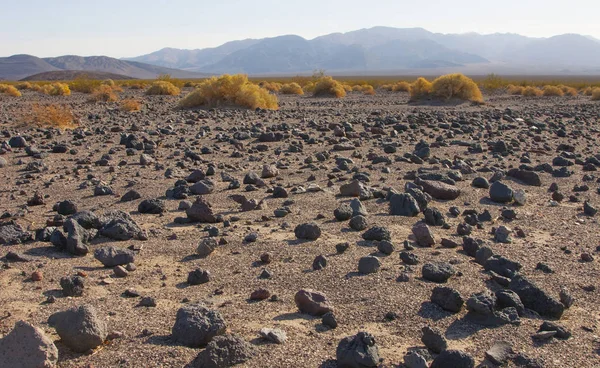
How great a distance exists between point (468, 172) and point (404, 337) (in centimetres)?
614

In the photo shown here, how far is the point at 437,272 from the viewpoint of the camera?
471 centimetres

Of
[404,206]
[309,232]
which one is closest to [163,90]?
[404,206]

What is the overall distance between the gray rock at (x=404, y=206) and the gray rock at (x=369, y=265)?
1923 mm

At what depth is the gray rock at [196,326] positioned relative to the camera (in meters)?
3.63

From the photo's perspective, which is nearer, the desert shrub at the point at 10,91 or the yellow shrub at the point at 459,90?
the yellow shrub at the point at 459,90

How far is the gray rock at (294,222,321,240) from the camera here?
5.82 m

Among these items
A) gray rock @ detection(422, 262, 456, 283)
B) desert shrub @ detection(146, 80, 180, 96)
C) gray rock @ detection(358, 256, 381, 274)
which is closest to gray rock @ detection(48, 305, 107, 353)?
gray rock @ detection(358, 256, 381, 274)

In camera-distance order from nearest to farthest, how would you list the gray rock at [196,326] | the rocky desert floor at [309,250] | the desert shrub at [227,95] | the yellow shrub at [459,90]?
the gray rock at [196,326], the rocky desert floor at [309,250], the desert shrub at [227,95], the yellow shrub at [459,90]

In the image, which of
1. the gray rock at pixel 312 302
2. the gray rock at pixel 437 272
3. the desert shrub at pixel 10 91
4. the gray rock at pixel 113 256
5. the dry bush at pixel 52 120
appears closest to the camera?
the gray rock at pixel 312 302

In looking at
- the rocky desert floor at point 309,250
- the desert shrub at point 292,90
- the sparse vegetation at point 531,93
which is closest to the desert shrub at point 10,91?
the desert shrub at point 292,90

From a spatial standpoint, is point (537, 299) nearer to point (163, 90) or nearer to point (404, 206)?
point (404, 206)

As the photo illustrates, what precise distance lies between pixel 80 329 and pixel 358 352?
1640 millimetres

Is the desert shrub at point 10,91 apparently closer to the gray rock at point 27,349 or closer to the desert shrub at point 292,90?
the desert shrub at point 292,90

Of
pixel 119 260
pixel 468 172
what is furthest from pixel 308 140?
pixel 119 260
